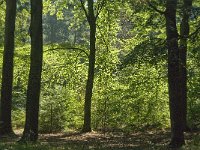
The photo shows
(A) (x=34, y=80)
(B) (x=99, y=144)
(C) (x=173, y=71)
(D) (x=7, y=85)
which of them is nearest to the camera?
(C) (x=173, y=71)

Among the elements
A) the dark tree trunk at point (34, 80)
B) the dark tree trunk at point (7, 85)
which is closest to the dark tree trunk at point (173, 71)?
the dark tree trunk at point (34, 80)

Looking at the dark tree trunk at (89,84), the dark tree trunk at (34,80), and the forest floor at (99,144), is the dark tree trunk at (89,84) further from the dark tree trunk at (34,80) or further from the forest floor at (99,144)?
the dark tree trunk at (34,80)

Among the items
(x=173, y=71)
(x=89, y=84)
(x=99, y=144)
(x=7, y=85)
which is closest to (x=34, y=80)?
(x=99, y=144)

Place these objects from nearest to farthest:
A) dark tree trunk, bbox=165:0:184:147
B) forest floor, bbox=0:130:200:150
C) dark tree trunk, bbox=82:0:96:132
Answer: forest floor, bbox=0:130:200:150 < dark tree trunk, bbox=165:0:184:147 < dark tree trunk, bbox=82:0:96:132

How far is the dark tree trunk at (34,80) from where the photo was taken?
14.5 meters

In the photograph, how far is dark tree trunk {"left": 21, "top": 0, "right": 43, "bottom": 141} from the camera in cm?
1450

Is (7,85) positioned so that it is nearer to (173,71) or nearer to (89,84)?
(89,84)

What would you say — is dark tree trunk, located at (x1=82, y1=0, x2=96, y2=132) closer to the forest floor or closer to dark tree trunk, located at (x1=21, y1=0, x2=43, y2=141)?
the forest floor

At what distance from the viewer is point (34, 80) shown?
574 inches

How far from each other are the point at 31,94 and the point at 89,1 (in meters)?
10.2

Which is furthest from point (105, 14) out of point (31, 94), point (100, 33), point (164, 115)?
point (31, 94)

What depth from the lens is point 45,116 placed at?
25266 millimetres

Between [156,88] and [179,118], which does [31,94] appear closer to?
[179,118]

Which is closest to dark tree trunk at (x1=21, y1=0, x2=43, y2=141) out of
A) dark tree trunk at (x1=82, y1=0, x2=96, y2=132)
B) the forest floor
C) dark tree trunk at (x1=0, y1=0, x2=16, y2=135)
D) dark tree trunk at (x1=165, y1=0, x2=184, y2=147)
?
the forest floor
